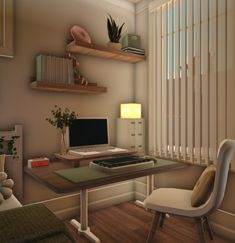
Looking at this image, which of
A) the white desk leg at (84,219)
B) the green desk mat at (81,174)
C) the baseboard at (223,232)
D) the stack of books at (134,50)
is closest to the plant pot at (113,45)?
the stack of books at (134,50)

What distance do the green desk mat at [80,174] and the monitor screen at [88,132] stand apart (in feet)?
1.32

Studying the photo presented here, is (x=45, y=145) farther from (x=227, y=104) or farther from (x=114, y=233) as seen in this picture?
(x=227, y=104)

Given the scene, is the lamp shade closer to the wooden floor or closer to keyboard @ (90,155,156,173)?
keyboard @ (90,155,156,173)

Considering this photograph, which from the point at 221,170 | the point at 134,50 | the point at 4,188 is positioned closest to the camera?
the point at 221,170

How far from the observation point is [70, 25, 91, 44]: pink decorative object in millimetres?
2646

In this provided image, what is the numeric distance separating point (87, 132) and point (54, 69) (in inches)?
29.0

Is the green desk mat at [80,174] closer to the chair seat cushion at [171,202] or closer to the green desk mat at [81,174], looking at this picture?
the green desk mat at [81,174]

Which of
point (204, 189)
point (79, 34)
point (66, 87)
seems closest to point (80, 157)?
point (66, 87)

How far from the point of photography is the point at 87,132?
8.39 feet

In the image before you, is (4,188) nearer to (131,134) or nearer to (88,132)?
(88,132)

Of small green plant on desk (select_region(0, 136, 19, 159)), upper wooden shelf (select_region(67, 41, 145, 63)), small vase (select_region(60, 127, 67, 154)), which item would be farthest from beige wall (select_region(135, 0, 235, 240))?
small green plant on desk (select_region(0, 136, 19, 159))

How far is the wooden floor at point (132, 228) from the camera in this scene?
2.29m

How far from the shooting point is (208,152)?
2408 mm

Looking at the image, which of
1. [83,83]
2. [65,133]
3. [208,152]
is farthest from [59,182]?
[208,152]
